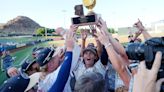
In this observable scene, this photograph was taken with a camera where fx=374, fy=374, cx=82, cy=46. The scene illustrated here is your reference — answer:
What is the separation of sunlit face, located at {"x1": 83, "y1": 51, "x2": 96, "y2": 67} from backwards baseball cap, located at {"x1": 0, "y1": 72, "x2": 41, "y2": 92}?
123 cm

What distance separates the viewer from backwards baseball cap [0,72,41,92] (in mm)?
3176

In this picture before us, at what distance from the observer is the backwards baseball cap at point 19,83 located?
318 cm

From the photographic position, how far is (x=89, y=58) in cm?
471

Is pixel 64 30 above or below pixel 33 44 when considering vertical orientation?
above

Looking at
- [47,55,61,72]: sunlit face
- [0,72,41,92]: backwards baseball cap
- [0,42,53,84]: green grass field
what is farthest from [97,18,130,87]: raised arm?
[0,42,53,84]: green grass field

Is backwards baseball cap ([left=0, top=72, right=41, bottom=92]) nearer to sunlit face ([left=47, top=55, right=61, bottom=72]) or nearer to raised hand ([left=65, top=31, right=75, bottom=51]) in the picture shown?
sunlit face ([left=47, top=55, right=61, bottom=72])

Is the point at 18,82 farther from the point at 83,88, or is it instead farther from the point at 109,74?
the point at 109,74

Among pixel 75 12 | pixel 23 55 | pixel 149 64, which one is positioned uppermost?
pixel 75 12

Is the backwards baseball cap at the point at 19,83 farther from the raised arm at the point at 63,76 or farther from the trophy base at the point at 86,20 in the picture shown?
the trophy base at the point at 86,20

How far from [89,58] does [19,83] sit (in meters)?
1.59

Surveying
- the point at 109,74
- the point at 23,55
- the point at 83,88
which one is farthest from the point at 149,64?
the point at 23,55

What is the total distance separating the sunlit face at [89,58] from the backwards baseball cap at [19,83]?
1231 millimetres

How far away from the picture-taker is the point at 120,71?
3322mm

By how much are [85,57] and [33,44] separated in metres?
6.05
